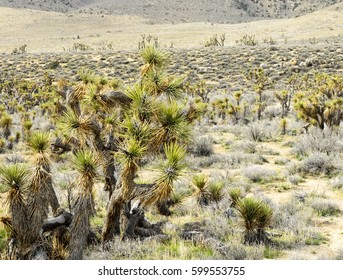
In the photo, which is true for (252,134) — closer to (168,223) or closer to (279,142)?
(279,142)

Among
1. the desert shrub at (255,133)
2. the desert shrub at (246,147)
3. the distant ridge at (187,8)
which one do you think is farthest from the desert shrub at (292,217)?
the distant ridge at (187,8)

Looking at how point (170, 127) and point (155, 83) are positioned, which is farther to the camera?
point (155, 83)

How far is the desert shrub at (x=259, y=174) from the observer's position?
11.1m

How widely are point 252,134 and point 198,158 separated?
3973mm

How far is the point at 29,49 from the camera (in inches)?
2623

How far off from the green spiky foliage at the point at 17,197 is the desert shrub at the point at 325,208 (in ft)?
19.5

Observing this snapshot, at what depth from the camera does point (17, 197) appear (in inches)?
209

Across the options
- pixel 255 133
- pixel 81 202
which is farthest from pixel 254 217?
pixel 255 133

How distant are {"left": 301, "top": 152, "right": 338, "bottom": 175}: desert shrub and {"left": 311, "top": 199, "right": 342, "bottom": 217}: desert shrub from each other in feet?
9.51

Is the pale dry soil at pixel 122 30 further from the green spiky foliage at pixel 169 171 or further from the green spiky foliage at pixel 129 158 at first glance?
the green spiky foliage at pixel 129 158

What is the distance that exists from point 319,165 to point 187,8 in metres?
108

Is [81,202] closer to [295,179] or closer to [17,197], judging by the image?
[17,197]

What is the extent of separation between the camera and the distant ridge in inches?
4250

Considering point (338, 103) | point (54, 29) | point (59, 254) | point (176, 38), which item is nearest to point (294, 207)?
point (59, 254)
